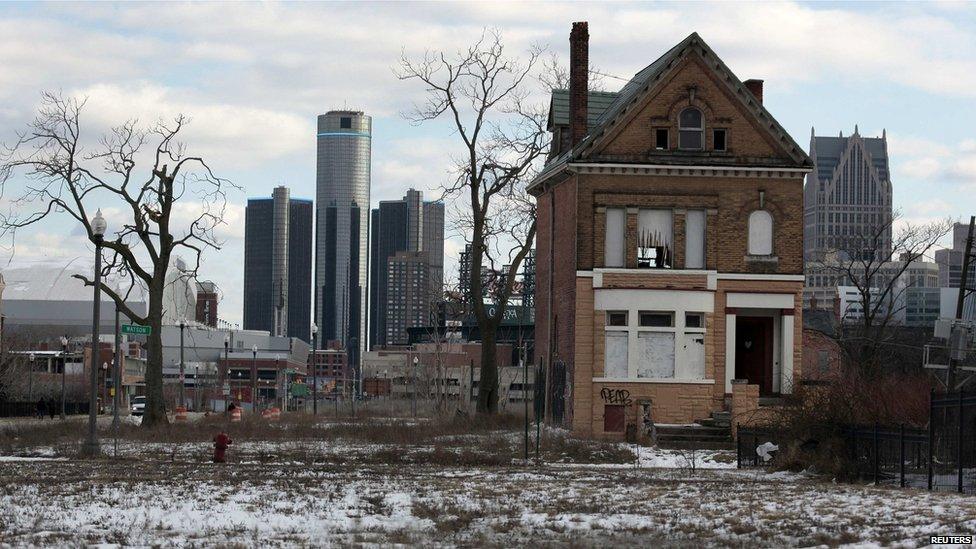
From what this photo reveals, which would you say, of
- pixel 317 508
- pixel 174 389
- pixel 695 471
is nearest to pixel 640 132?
pixel 695 471

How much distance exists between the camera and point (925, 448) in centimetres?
2733

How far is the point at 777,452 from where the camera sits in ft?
112

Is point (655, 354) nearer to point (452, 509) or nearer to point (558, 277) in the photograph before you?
point (558, 277)

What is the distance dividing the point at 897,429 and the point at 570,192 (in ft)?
81.4

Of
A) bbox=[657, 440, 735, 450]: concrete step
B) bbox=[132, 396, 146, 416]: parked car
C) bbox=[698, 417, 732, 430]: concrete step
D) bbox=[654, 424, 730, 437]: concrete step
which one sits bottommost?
bbox=[132, 396, 146, 416]: parked car

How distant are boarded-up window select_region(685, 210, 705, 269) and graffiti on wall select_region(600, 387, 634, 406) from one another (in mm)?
5245

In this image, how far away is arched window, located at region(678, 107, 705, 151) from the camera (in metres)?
50.0

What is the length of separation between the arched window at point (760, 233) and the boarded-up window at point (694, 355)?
3.79 meters

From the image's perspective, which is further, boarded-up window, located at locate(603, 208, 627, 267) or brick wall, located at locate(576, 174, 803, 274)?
boarded-up window, located at locate(603, 208, 627, 267)

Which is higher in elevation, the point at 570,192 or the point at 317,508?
the point at 570,192

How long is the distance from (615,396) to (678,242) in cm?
585

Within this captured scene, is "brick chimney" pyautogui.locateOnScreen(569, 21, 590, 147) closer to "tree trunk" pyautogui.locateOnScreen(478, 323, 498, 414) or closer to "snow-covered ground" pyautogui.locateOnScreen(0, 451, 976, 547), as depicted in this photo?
"tree trunk" pyautogui.locateOnScreen(478, 323, 498, 414)

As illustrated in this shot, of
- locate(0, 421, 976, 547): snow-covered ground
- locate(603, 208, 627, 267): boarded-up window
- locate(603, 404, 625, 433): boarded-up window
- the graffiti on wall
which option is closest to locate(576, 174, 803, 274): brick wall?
locate(603, 208, 627, 267): boarded-up window

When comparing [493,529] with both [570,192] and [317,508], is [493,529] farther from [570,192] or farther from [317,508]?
[570,192]
